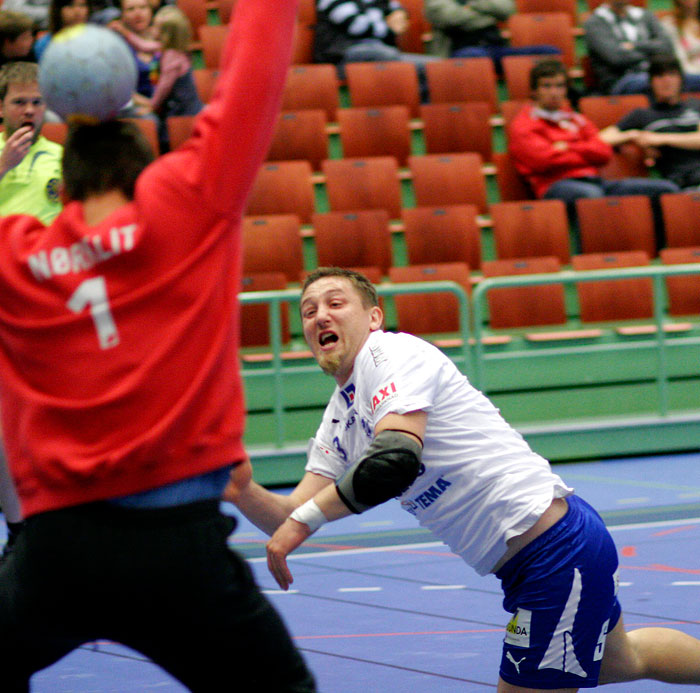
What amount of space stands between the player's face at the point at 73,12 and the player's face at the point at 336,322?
228 inches

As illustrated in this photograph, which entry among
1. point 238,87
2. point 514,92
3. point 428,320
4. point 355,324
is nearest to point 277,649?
point 238,87

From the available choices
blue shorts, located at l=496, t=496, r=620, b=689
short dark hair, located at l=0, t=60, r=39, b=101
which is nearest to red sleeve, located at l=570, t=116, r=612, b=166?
short dark hair, located at l=0, t=60, r=39, b=101

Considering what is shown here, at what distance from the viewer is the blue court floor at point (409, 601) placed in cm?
402

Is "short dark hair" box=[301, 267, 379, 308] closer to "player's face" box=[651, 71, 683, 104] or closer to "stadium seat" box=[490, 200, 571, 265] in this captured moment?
"stadium seat" box=[490, 200, 571, 265]

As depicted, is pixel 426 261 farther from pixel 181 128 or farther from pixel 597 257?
pixel 181 128

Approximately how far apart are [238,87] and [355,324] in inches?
54.0

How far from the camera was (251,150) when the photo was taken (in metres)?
1.85

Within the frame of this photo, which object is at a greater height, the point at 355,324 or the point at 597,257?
the point at 355,324

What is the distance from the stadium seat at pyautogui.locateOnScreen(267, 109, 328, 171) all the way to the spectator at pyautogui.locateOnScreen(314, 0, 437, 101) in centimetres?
110

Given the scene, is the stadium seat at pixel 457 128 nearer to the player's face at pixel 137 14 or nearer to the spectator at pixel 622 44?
the spectator at pixel 622 44

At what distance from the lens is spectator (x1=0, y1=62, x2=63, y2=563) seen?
4.06 meters

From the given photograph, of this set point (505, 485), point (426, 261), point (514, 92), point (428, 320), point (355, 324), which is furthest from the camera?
point (514, 92)

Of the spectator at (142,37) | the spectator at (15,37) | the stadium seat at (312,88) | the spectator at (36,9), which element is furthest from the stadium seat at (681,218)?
the spectator at (36,9)

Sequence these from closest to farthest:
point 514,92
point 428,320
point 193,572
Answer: point 193,572, point 428,320, point 514,92
